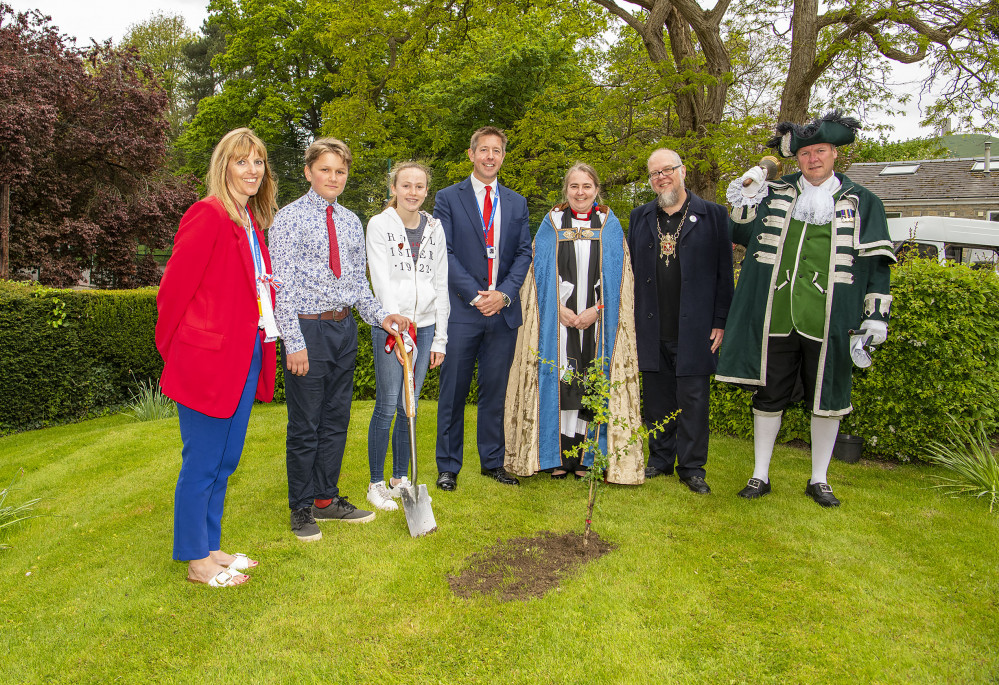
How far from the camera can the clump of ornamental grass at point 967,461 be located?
426 centimetres

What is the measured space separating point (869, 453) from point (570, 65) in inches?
679

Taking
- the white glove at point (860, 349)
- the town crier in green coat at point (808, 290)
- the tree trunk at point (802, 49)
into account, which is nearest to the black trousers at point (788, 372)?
the town crier in green coat at point (808, 290)

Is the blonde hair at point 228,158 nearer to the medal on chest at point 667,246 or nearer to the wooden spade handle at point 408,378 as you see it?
the wooden spade handle at point 408,378

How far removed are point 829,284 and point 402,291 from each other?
2.76 m

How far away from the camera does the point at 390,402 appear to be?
4098 millimetres

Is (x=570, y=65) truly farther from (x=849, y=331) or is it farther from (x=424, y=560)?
(x=424, y=560)

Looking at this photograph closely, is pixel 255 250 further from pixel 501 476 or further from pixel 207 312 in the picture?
pixel 501 476

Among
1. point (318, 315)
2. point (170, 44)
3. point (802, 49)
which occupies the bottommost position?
Answer: point (318, 315)

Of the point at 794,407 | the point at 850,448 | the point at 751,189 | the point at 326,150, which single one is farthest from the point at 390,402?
the point at 850,448

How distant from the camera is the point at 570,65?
1959 cm

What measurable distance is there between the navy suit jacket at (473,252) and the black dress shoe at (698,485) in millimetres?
1674

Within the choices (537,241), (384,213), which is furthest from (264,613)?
(537,241)

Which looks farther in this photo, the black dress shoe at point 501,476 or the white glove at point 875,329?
the black dress shoe at point 501,476

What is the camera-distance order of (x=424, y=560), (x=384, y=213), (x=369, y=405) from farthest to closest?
1. (x=369, y=405)
2. (x=384, y=213)
3. (x=424, y=560)
